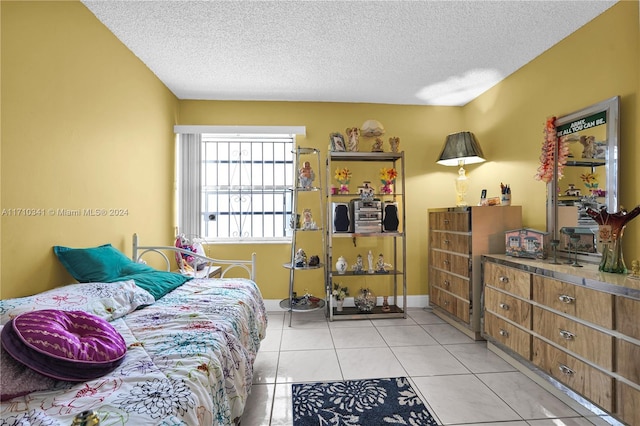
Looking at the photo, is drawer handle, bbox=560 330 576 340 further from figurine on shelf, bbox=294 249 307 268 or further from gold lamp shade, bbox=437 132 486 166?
figurine on shelf, bbox=294 249 307 268

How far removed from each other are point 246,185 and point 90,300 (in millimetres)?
2605

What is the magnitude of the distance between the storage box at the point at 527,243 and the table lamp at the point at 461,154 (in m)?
0.95

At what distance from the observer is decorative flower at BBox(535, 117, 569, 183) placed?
258cm

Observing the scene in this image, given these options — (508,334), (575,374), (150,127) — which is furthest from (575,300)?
(150,127)

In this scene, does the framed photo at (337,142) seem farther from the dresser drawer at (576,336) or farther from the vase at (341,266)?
the dresser drawer at (576,336)

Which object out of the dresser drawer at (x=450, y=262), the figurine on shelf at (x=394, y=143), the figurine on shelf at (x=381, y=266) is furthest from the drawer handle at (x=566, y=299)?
the figurine on shelf at (x=394, y=143)

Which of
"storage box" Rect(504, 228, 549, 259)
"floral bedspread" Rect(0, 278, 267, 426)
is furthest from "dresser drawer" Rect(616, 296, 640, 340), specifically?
"floral bedspread" Rect(0, 278, 267, 426)

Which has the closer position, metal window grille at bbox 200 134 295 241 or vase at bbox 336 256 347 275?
vase at bbox 336 256 347 275

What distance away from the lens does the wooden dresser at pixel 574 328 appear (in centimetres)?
162

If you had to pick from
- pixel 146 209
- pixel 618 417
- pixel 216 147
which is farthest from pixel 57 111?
pixel 618 417

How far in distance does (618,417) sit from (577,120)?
6.48 ft

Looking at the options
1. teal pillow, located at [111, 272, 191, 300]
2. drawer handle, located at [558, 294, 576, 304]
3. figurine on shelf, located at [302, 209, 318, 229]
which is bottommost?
drawer handle, located at [558, 294, 576, 304]

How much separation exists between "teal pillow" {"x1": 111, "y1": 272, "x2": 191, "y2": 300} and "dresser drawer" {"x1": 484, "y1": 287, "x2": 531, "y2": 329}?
2.52 metres

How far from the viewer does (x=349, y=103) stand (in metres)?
3.98
